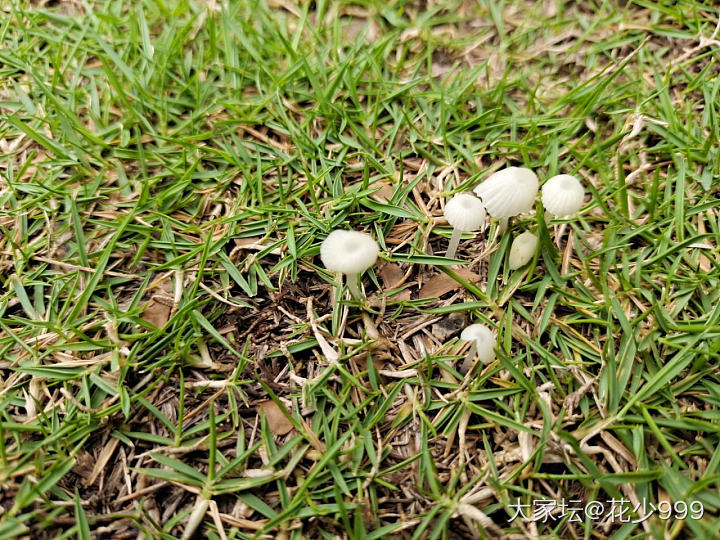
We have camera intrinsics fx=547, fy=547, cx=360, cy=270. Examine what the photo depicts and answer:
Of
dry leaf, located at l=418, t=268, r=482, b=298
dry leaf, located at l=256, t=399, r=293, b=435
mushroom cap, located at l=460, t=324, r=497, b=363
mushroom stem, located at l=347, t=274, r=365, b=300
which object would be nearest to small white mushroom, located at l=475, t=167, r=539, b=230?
dry leaf, located at l=418, t=268, r=482, b=298

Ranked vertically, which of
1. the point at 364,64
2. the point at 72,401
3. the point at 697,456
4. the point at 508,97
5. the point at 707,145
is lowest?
the point at 697,456

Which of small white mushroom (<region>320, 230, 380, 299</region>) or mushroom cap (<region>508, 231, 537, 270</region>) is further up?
small white mushroom (<region>320, 230, 380, 299</region>)

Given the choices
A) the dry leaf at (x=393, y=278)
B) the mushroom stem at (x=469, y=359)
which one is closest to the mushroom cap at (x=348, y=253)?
the dry leaf at (x=393, y=278)

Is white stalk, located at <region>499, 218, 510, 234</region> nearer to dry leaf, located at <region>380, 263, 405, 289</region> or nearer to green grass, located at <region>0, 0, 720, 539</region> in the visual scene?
green grass, located at <region>0, 0, 720, 539</region>

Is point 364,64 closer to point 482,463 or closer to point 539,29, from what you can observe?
point 539,29

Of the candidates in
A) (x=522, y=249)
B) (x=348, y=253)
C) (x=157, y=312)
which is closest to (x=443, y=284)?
(x=522, y=249)

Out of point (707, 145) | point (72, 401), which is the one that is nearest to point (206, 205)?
point (72, 401)

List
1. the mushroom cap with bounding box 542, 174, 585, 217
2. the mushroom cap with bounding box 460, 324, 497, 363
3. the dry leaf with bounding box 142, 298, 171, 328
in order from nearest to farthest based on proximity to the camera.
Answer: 1. the mushroom cap with bounding box 460, 324, 497, 363
2. the mushroom cap with bounding box 542, 174, 585, 217
3. the dry leaf with bounding box 142, 298, 171, 328

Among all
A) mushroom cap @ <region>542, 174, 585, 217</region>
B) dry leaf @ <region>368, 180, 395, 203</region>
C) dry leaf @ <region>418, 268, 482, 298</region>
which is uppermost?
A: dry leaf @ <region>368, 180, 395, 203</region>
